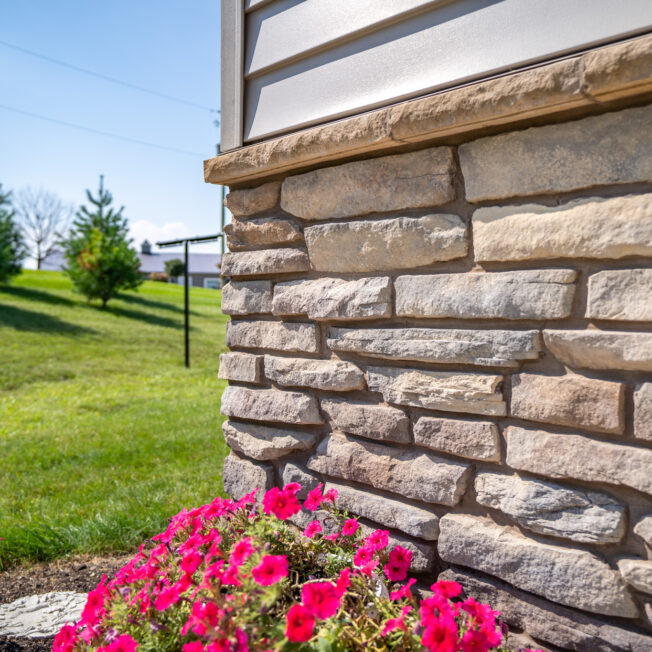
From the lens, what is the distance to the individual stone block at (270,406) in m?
2.05

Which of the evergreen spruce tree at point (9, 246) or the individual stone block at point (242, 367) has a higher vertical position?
the evergreen spruce tree at point (9, 246)

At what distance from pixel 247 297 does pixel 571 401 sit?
1.28 meters

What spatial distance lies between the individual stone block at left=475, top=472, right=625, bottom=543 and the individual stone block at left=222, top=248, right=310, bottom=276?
96 cm

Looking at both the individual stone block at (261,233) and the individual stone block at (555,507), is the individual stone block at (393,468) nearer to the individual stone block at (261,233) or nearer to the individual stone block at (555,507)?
the individual stone block at (555,507)

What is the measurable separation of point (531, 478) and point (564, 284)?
52cm

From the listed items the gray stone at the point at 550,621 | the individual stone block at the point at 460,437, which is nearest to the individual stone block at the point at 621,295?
the individual stone block at the point at 460,437

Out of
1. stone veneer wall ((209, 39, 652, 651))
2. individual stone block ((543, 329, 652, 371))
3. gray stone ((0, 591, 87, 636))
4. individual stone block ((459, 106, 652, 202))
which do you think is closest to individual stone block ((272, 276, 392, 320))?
stone veneer wall ((209, 39, 652, 651))

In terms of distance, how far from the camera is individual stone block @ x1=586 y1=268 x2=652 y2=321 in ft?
4.37

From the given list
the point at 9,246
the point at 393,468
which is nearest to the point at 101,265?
the point at 9,246

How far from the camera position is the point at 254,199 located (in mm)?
2232

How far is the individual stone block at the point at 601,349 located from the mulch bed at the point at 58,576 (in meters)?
2.00

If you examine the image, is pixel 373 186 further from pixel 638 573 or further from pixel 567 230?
pixel 638 573

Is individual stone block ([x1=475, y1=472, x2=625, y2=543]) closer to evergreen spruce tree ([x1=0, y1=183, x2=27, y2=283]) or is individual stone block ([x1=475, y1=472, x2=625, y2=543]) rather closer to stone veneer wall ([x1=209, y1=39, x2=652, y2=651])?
stone veneer wall ([x1=209, y1=39, x2=652, y2=651])

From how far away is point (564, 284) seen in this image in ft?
4.78
